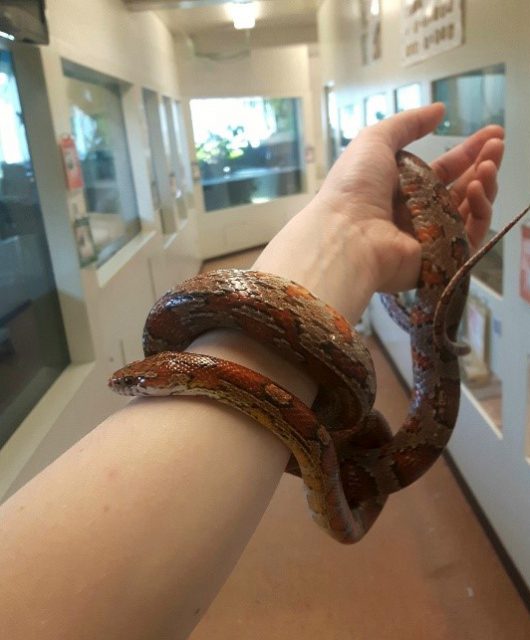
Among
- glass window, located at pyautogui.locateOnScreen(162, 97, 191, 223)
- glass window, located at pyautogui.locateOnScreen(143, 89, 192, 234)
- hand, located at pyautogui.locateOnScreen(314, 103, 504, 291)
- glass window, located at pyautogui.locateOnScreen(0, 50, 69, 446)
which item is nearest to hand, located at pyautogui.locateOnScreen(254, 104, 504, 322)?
hand, located at pyautogui.locateOnScreen(314, 103, 504, 291)

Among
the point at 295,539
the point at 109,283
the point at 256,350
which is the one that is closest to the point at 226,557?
the point at 256,350

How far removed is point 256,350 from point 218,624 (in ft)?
4.13

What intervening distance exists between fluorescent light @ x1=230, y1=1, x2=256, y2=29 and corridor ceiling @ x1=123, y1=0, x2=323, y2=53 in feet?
0.14

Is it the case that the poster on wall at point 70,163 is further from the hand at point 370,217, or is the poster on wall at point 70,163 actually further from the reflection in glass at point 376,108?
the reflection in glass at point 376,108

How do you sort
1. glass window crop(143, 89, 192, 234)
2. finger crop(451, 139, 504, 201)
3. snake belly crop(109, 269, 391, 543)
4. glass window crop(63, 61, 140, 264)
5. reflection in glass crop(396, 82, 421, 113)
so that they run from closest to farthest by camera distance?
1. snake belly crop(109, 269, 391, 543)
2. finger crop(451, 139, 504, 201)
3. reflection in glass crop(396, 82, 421, 113)
4. glass window crop(63, 61, 140, 264)
5. glass window crop(143, 89, 192, 234)

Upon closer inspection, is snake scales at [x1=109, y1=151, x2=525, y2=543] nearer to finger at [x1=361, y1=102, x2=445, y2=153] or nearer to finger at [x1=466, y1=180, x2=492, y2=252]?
finger at [x1=466, y1=180, x2=492, y2=252]

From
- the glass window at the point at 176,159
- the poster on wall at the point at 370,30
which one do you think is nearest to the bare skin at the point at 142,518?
the poster on wall at the point at 370,30

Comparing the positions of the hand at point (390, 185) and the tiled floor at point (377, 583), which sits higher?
the hand at point (390, 185)

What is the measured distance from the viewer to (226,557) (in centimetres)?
61

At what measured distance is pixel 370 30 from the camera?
10.2 feet

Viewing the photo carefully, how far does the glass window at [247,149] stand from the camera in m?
5.46

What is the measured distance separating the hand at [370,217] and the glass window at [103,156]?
1648mm

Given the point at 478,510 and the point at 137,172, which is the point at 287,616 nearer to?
the point at 478,510

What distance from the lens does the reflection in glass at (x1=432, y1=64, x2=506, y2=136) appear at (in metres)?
1.66
